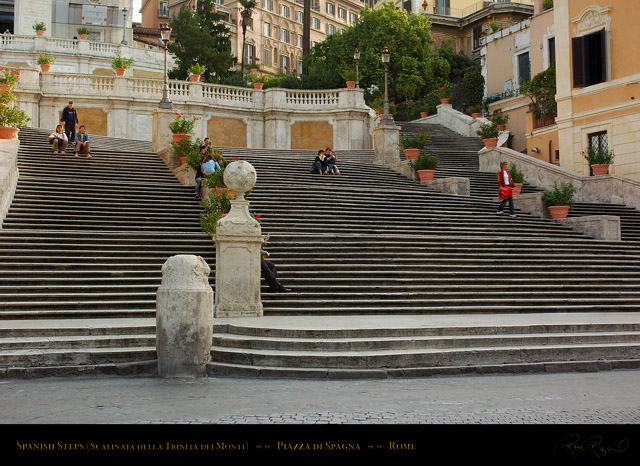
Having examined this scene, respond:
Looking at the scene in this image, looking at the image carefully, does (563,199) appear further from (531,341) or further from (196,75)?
(196,75)

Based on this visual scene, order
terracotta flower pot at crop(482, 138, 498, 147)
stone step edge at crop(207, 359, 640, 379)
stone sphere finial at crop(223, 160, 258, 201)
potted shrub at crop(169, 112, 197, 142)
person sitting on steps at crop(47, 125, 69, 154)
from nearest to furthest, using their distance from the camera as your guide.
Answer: stone step edge at crop(207, 359, 640, 379), stone sphere finial at crop(223, 160, 258, 201), person sitting on steps at crop(47, 125, 69, 154), potted shrub at crop(169, 112, 197, 142), terracotta flower pot at crop(482, 138, 498, 147)

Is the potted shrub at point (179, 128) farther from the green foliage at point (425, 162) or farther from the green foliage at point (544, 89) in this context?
the green foliage at point (544, 89)

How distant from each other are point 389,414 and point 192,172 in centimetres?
1515

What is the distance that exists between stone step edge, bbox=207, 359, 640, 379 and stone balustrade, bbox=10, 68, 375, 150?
25.8m

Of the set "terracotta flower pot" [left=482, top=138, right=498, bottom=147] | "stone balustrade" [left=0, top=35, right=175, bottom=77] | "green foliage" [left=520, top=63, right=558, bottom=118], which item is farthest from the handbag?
"stone balustrade" [left=0, top=35, right=175, bottom=77]

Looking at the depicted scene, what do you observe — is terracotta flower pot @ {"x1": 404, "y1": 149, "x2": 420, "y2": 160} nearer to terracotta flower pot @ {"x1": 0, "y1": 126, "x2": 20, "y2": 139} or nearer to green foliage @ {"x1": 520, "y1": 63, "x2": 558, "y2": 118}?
green foliage @ {"x1": 520, "y1": 63, "x2": 558, "y2": 118}

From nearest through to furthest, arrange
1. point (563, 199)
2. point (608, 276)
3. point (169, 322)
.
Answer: point (169, 322), point (608, 276), point (563, 199)

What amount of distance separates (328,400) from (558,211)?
1501 cm

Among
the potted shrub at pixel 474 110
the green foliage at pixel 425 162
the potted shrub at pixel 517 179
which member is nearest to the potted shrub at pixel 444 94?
the potted shrub at pixel 474 110

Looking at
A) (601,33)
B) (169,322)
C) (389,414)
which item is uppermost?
(601,33)

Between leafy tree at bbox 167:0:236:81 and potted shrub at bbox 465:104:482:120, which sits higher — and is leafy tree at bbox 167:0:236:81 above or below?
above

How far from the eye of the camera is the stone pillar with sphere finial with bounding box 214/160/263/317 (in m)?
11.6

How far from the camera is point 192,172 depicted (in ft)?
68.8
